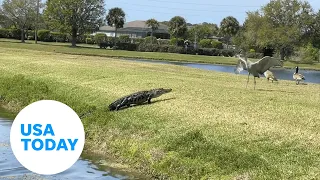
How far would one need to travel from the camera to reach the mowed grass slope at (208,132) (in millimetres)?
10062

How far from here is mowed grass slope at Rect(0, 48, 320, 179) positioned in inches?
396

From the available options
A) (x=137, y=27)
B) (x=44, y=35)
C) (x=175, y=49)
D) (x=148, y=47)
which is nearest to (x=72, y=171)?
(x=148, y=47)

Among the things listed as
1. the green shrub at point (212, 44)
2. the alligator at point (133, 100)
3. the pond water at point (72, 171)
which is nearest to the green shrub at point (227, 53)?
the green shrub at point (212, 44)

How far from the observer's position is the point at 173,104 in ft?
49.3

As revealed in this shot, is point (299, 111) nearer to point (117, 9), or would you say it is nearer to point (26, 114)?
point (26, 114)

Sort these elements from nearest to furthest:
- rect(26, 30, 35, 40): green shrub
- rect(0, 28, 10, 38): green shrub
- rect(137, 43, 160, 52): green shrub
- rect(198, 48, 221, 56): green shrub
A: rect(137, 43, 160, 52): green shrub
rect(198, 48, 221, 56): green shrub
rect(0, 28, 10, 38): green shrub
rect(26, 30, 35, 40): green shrub

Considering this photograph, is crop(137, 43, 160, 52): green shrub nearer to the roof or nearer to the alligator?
the roof

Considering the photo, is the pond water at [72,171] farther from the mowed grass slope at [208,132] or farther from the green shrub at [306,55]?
the green shrub at [306,55]

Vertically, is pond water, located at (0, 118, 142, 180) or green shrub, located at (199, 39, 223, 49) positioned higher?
green shrub, located at (199, 39, 223, 49)

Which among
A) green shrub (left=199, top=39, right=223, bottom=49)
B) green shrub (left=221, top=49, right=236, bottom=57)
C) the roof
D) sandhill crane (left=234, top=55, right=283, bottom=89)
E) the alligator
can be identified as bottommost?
green shrub (left=221, top=49, right=236, bottom=57)

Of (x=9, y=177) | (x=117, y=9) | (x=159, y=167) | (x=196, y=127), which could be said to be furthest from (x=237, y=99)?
(x=117, y=9)

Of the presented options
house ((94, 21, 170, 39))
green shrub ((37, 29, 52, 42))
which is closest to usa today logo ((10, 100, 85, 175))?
green shrub ((37, 29, 52, 42))

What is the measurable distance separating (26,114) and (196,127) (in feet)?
15.9

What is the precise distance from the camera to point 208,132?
39.0 feet
